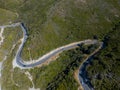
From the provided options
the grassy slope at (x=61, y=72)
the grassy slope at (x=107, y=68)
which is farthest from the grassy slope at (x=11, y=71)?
the grassy slope at (x=107, y=68)

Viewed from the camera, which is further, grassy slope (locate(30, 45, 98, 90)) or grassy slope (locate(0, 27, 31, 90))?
grassy slope (locate(0, 27, 31, 90))

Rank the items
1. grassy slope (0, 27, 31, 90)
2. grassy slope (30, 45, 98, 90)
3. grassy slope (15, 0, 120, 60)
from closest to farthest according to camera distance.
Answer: grassy slope (30, 45, 98, 90), grassy slope (0, 27, 31, 90), grassy slope (15, 0, 120, 60)

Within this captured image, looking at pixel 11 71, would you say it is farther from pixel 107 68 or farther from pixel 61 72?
pixel 107 68

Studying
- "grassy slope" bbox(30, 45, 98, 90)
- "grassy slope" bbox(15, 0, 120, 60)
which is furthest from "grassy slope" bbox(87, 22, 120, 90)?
"grassy slope" bbox(15, 0, 120, 60)

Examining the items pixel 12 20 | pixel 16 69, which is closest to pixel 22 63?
pixel 16 69

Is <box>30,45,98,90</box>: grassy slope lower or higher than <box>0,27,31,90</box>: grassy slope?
higher

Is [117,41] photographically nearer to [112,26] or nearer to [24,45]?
[112,26]

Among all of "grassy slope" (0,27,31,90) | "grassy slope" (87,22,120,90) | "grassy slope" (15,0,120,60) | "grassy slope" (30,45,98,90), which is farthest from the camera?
"grassy slope" (15,0,120,60)

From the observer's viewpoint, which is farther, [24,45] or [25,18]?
[25,18]

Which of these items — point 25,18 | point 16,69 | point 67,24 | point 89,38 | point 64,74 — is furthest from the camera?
point 25,18

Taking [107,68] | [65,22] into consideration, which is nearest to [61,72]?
[107,68]

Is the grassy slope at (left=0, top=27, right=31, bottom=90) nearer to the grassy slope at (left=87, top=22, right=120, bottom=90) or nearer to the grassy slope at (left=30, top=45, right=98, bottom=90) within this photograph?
the grassy slope at (left=30, top=45, right=98, bottom=90)
